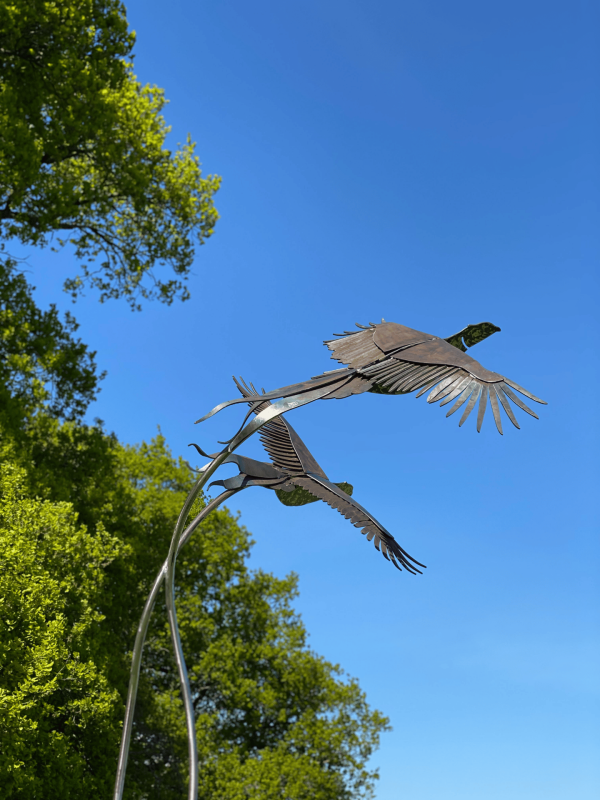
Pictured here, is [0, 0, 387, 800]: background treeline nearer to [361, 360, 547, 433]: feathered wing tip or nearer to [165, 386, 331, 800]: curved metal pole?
[165, 386, 331, 800]: curved metal pole

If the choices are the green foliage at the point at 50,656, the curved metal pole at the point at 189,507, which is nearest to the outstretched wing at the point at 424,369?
the curved metal pole at the point at 189,507

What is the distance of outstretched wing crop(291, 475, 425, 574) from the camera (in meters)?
5.29

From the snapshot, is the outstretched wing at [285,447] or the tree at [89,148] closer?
the outstretched wing at [285,447]

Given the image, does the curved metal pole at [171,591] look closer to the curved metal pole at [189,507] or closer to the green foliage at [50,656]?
the curved metal pole at [189,507]

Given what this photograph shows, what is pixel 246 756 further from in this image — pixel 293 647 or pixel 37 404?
pixel 37 404

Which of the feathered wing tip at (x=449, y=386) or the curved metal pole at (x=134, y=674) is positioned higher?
the feathered wing tip at (x=449, y=386)

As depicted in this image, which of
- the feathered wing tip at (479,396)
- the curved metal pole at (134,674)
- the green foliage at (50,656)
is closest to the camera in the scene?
the feathered wing tip at (479,396)

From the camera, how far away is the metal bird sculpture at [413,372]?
4.43 metres

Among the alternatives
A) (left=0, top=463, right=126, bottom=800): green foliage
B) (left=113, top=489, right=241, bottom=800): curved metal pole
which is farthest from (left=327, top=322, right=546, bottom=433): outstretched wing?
(left=0, top=463, right=126, bottom=800): green foliage

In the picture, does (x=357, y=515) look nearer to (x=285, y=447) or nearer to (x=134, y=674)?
(x=285, y=447)

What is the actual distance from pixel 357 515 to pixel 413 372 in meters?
1.23

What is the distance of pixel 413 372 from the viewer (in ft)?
15.5

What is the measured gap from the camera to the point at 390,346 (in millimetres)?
4926

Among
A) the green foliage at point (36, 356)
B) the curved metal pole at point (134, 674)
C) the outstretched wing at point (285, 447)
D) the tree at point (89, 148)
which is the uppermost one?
the tree at point (89, 148)
